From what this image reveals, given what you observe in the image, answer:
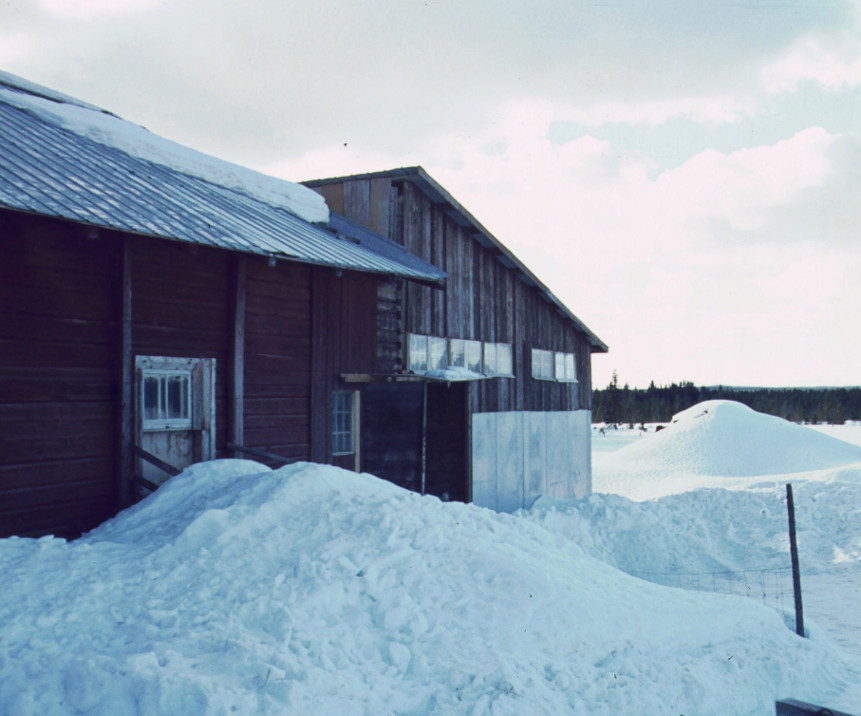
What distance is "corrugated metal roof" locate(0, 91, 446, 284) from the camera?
742cm

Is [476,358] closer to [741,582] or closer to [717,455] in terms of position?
[741,582]

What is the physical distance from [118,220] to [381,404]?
586 centimetres

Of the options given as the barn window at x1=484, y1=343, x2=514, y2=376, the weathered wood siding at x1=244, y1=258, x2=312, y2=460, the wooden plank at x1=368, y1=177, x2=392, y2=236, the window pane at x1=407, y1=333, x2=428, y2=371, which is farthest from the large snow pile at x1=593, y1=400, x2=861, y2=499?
the weathered wood siding at x1=244, y1=258, x2=312, y2=460

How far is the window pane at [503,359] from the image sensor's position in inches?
668

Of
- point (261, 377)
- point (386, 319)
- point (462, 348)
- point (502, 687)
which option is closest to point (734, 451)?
point (462, 348)

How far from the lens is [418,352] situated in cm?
1421

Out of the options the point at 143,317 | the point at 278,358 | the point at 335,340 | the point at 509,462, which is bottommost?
the point at 509,462

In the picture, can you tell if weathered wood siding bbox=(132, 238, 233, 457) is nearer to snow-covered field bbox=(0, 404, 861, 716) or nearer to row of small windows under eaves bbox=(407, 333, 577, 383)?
snow-covered field bbox=(0, 404, 861, 716)

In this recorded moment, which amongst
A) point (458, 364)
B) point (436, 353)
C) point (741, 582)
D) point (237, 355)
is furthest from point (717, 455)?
point (237, 355)

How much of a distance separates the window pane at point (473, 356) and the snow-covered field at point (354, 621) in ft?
21.6

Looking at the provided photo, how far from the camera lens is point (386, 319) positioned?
1314 cm

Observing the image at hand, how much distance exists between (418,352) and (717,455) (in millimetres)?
22081

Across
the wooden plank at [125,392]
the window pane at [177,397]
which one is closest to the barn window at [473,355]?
the window pane at [177,397]

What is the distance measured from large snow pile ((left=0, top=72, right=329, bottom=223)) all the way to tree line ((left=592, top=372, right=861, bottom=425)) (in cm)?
7614
